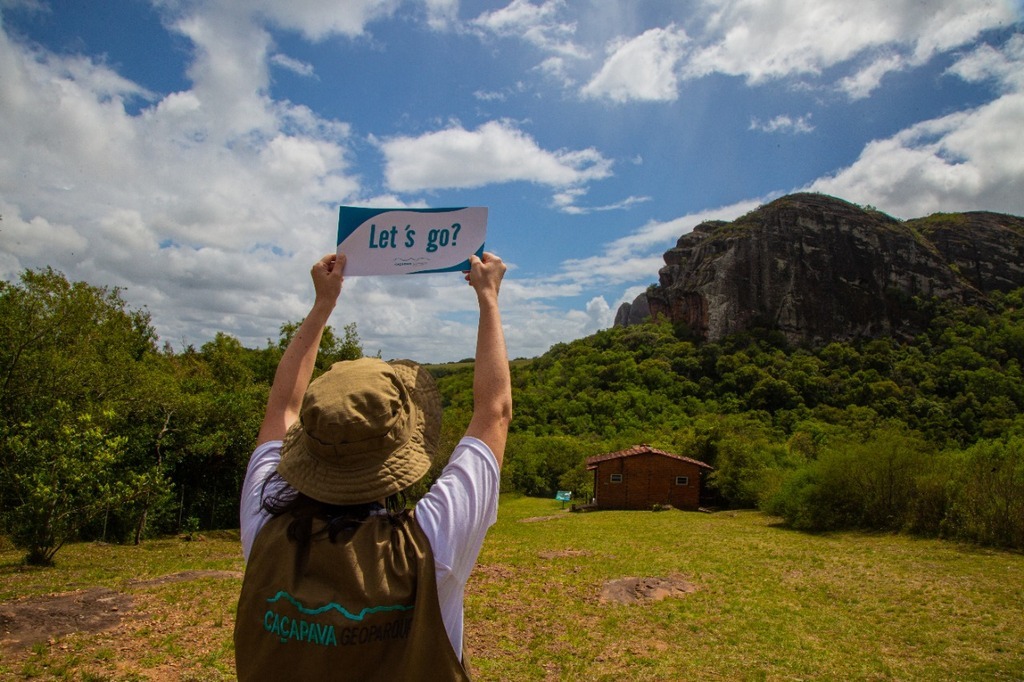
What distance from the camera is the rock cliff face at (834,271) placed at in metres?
61.3

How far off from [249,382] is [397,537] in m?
21.3

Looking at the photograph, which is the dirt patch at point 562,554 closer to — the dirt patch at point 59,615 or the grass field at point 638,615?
the grass field at point 638,615

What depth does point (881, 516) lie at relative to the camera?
65.0ft

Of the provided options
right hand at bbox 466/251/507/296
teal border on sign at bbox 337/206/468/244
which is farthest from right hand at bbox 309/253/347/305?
right hand at bbox 466/251/507/296

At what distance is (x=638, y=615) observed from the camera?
26.4 feet

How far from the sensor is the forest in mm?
10977

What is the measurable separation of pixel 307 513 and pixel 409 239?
4.13ft

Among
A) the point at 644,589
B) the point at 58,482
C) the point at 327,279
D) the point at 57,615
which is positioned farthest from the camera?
the point at 644,589

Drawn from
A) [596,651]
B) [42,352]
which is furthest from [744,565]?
[42,352]

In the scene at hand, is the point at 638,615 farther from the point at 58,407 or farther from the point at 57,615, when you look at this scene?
the point at 58,407

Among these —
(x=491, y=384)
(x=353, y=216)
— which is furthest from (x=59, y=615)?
(x=491, y=384)

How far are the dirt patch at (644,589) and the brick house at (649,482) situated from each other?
20.7 metres

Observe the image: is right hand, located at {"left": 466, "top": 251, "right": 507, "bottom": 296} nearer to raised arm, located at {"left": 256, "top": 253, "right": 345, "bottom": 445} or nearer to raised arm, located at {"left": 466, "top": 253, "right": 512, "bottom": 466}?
raised arm, located at {"left": 466, "top": 253, "right": 512, "bottom": 466}

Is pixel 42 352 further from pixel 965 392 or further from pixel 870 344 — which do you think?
pixel 870 344
